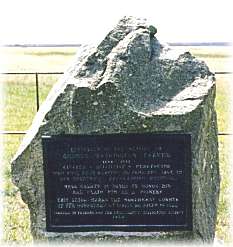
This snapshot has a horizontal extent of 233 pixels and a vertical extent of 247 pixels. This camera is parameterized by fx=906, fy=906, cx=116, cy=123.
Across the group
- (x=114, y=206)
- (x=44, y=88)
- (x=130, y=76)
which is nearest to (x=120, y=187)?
(x=114, y=206)

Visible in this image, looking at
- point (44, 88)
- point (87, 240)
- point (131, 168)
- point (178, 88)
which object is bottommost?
point (87, 240)

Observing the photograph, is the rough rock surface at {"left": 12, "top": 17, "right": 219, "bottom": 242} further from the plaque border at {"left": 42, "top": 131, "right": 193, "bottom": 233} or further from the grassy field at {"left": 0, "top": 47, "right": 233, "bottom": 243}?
the grassy field at {"left": 0, "top": 47, "right": 233, "bottom": 243}

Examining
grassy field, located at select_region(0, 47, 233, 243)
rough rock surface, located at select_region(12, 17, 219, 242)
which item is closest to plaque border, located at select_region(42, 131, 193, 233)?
rough rock surface, located at select_region(12, 17, 219, 242)

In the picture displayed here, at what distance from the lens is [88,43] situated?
7.66 meters

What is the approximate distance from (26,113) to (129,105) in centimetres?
1375

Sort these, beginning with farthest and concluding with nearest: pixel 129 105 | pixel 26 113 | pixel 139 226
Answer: pixel 26 113 → pixel 139 226 → pixel 129 105

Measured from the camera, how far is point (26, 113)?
816 inches

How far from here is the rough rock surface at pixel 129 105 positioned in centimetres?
716

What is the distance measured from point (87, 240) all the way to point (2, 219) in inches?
99.1

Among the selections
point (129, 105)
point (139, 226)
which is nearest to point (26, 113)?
point (139, 226)

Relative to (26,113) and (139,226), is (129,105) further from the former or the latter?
(26,113)

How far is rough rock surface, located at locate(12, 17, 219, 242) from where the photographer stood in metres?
7.16

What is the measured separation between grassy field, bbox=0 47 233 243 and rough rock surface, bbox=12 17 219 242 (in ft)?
5.39

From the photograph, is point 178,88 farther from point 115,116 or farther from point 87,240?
point 87,240
